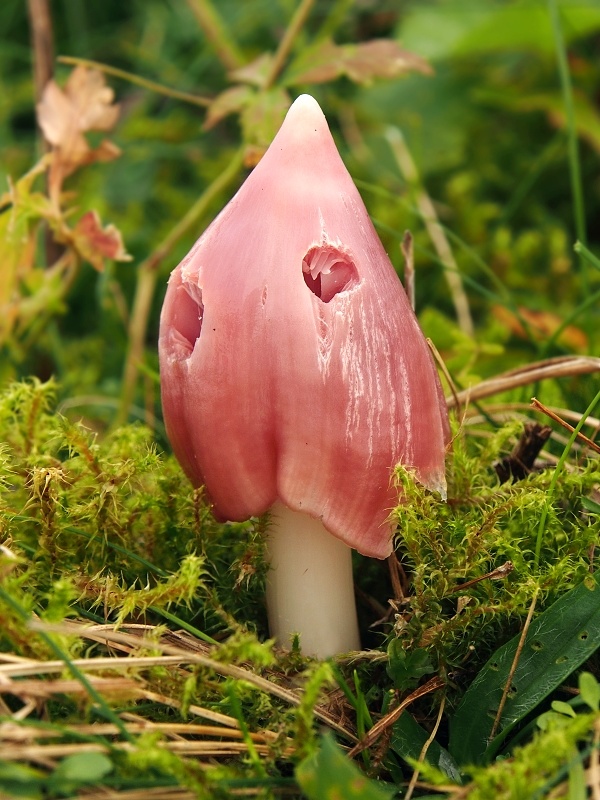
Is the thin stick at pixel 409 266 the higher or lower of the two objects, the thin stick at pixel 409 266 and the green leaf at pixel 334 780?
the higher

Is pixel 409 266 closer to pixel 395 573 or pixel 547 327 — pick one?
pixel 395 573

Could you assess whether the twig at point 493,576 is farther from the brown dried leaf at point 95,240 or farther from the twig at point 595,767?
the brown dried leaf at point 95,240

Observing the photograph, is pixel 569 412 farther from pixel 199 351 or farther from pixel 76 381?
pixel 76 381

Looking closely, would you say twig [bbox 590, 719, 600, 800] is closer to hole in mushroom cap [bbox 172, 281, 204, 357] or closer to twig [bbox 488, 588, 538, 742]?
Answer: twig [bbox 488, 588, 538, 742]

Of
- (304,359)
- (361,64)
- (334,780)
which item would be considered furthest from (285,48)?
(334,780)

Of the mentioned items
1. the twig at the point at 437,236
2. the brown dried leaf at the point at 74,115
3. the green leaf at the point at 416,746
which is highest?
the brown dried leaf at the point at 74,115

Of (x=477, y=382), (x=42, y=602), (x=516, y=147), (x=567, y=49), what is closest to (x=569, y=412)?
(x=477, y=382)

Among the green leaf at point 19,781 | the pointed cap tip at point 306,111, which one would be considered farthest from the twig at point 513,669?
the pointed cap tip at point 306,111
